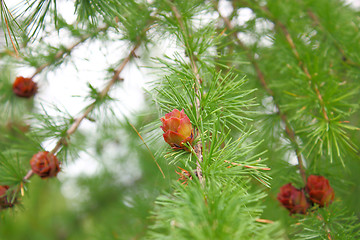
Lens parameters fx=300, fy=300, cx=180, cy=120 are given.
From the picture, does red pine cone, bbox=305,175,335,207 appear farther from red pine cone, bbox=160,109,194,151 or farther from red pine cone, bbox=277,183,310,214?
red pine cone, bbox=160,109,194,151

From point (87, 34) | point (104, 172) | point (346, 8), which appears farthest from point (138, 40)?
point (104, 172)

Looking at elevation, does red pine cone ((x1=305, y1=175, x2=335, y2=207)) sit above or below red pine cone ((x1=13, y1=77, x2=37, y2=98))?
below

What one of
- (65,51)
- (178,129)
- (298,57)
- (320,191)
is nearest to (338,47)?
(298,57)

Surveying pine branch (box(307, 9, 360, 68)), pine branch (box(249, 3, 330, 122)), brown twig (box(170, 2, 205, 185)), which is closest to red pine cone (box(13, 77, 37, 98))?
brown twig (box(170, 2, 205, 185))

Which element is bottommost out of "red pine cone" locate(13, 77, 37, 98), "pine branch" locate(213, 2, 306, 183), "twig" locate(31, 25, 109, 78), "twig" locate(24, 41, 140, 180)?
"pine branch" locate(213, 2, 306, 183)

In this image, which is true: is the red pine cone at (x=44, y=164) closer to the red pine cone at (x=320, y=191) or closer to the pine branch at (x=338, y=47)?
the red pine cone at (x=320, y=191)

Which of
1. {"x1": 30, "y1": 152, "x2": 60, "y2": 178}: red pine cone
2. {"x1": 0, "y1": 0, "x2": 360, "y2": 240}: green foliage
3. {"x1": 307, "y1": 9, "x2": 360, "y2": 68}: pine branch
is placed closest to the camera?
{"x1": 0, "y1": 0, "x2": 360, "y2": 240}: green foliage

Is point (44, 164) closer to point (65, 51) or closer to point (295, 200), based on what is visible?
point (65, 51)
